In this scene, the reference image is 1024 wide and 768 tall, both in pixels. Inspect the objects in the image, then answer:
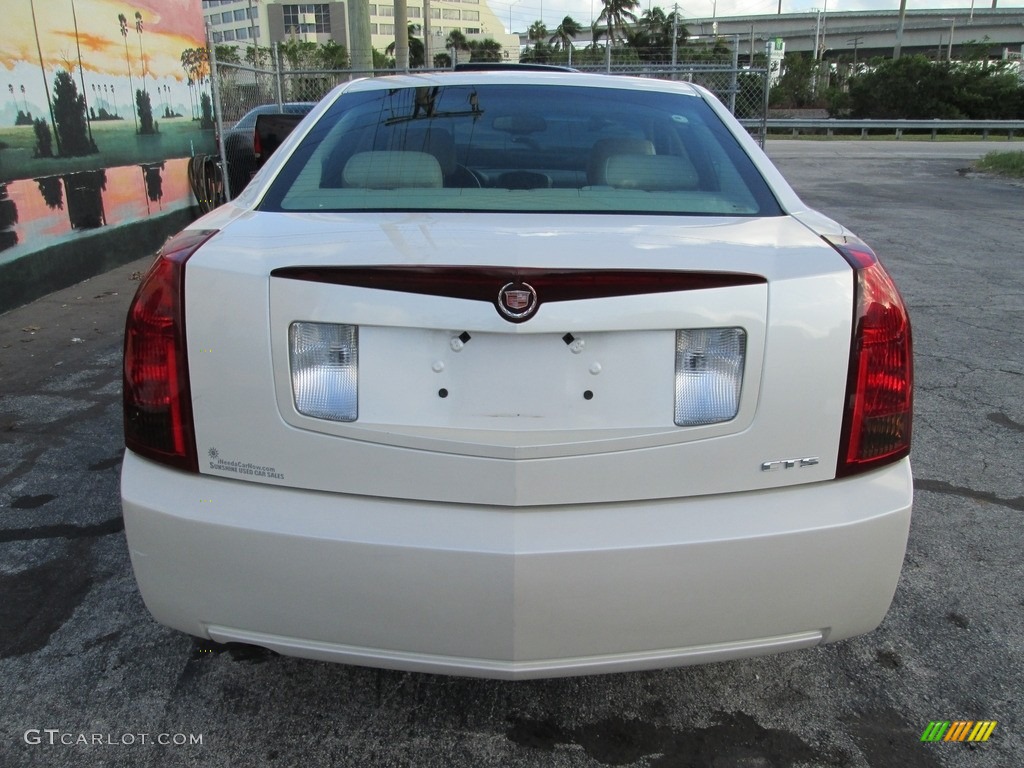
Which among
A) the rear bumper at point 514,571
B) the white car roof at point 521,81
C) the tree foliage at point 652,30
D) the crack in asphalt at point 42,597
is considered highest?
the tree foliage at point 652,30

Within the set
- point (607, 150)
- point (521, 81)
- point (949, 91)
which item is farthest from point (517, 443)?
→ point (949, 91)

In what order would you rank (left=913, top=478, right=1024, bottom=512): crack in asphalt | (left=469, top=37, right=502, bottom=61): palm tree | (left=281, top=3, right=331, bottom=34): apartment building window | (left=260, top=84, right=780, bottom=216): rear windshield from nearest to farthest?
(left=260, top=84, right=780, bottom=216): rear windshield → (left=913, top=478, right=1024, bottom=512): crack in asphalt → (left=469, top=37, right=502, bottom=61): palm tree → (left=281, top=3, right=331, bottom=34): apartment building window

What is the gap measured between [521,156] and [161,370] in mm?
1444

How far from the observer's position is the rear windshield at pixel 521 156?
2.39 metres

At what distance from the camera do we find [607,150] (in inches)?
108

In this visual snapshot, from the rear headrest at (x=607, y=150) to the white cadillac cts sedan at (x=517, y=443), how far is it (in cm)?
77

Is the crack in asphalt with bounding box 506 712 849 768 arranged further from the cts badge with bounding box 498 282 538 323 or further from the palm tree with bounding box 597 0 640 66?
the palm tree with bounding box 597 0 640 66

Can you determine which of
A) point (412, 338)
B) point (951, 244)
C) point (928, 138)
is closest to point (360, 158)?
point (412, 338)

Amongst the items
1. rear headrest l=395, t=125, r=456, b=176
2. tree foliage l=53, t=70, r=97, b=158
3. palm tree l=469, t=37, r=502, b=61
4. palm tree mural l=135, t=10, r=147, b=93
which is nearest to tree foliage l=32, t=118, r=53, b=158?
tree foliage l=53, t=70, r=97, b=158

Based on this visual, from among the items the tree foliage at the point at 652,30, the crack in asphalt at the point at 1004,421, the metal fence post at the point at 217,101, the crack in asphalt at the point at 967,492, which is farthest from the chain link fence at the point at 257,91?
the tree foliage at the point at 652,30

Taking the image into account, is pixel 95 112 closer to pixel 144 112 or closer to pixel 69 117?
pixel 69 117

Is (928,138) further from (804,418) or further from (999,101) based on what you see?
(804,418)

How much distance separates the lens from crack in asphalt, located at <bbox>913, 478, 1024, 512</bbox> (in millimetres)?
3551

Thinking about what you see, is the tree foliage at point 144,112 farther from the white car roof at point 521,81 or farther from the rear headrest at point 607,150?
the rear headrest at point 607,150
